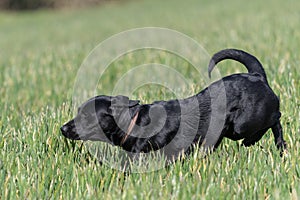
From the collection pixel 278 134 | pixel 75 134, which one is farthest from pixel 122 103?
pixel 278 134

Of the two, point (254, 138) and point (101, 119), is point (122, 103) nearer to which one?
point (101, 119)

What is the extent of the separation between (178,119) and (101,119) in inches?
23.3

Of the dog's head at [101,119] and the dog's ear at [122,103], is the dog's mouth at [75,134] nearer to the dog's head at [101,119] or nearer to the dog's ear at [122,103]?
the dog's head at [101,119]

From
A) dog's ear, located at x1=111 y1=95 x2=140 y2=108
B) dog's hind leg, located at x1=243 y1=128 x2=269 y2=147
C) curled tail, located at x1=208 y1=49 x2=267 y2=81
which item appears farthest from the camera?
curled tail, located at x1=208 y1=49 x2=267 y2=81

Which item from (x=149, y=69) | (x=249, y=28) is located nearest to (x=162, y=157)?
(x=149, y=69)

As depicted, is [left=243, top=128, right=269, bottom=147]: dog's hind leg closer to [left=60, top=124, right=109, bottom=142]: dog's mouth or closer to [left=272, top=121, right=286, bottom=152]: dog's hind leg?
[left=272, top=121, right=286, bottom=152]: dog's hind leg

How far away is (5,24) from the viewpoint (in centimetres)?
2902

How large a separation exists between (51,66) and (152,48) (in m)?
2.22

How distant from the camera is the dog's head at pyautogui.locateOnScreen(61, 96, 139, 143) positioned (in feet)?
12.9

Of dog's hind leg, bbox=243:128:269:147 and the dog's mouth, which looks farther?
dog's hind leg, bbox=243:128:269:147

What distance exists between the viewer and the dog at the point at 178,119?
394 cm

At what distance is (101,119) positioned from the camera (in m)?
3.97

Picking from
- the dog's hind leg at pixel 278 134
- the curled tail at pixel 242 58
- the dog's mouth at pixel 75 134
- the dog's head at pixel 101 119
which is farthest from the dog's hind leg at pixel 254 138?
the dog's mouth at pixel 75 134

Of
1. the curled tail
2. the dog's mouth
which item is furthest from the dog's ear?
the curled tail
